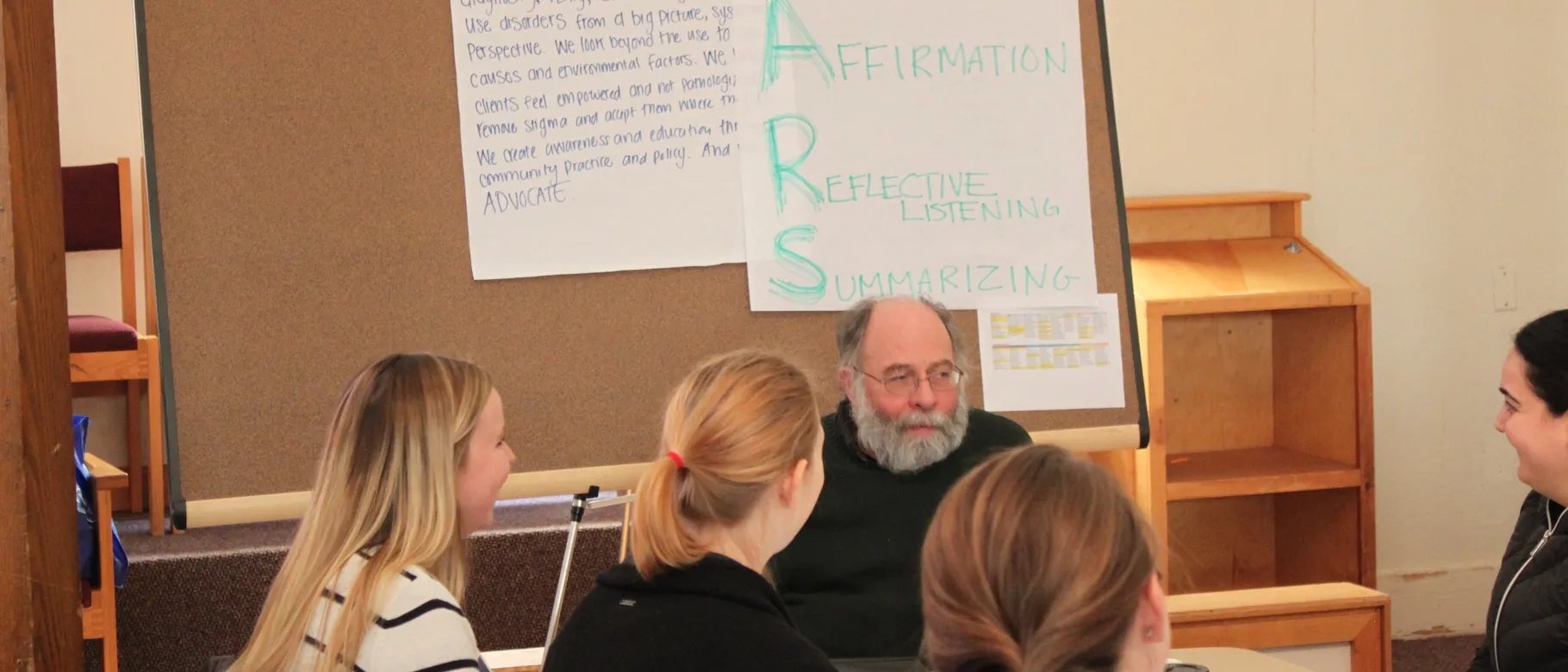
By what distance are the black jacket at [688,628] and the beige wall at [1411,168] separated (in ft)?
9.42

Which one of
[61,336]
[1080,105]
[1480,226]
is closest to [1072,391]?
[1080,105]

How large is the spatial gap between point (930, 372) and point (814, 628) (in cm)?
50

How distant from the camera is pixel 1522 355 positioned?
200 cm

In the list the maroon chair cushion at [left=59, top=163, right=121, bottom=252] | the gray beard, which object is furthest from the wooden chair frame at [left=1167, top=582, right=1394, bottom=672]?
the maroon chair cushion at [left=59, top=163, right=121, bottom=252]

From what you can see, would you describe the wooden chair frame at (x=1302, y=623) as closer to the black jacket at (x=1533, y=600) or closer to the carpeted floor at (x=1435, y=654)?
the black jacket at (x=1533, y=600)

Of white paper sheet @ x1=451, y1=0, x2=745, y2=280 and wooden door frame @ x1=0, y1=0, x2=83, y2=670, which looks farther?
white paper sheet @ x1=451, y1=0, x2=745, y2=280

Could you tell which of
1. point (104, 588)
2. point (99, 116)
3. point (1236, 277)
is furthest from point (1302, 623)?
point (99, 116)

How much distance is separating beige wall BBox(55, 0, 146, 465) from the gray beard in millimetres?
3078

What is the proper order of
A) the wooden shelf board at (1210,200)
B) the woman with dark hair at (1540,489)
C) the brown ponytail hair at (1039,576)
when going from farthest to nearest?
the wooden shelf board at (1210,200) < the woman with dark hair at (1540,489) < the brown ponytail hair at (1039,576)

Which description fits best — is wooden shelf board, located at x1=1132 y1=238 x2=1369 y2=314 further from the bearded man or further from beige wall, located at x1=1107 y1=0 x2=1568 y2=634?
the bearded man

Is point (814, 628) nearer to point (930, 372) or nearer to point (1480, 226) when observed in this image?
point (930, 372)

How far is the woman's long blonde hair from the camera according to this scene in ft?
4.99

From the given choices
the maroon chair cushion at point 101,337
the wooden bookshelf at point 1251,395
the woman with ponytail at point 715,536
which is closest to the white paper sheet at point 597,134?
the woman with ponytail at point 715,536

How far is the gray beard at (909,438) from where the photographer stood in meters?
2.37
